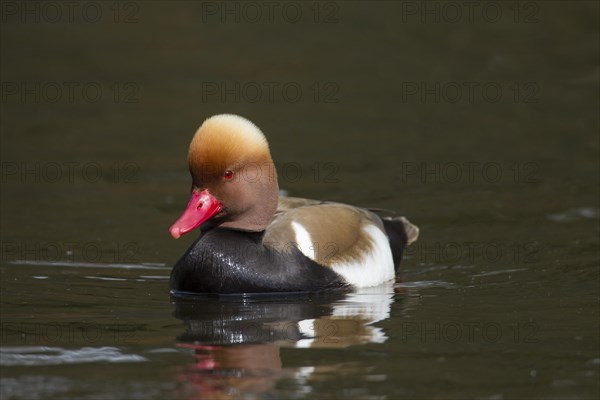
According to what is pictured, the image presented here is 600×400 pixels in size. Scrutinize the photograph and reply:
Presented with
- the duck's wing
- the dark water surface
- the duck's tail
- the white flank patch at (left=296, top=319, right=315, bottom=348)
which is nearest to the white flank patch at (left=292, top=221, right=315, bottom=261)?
the duck's wing

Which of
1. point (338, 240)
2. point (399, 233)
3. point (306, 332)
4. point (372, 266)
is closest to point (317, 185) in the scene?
point (399, 233)

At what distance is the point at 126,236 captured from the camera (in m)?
10.2

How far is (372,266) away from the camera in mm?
8742

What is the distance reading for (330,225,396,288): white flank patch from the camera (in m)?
8.48

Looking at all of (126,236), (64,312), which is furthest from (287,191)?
(64,312)

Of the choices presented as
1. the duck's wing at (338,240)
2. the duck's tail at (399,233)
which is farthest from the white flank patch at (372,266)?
the duck's tail at (399,233)

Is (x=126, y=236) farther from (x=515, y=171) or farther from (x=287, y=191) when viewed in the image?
(x=515, y=171)

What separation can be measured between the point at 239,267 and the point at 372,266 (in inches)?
47.0

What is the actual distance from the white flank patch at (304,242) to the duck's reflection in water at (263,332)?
0.31m

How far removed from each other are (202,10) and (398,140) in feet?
20.3

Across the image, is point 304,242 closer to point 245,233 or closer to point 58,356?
point 245,233

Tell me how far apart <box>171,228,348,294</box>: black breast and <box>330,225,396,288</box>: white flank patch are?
0.38 meters

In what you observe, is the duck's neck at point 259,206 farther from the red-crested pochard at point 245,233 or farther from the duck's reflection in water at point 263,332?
the duck's reflection in water at point 263,332

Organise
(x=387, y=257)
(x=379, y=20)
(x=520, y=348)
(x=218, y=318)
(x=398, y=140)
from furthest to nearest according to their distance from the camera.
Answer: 1. (x=379, y=20)
2. (x=398, y=140)
3. (x=387, y=257)
4. (x=218, y=318)
5. (x=520, y=348)
